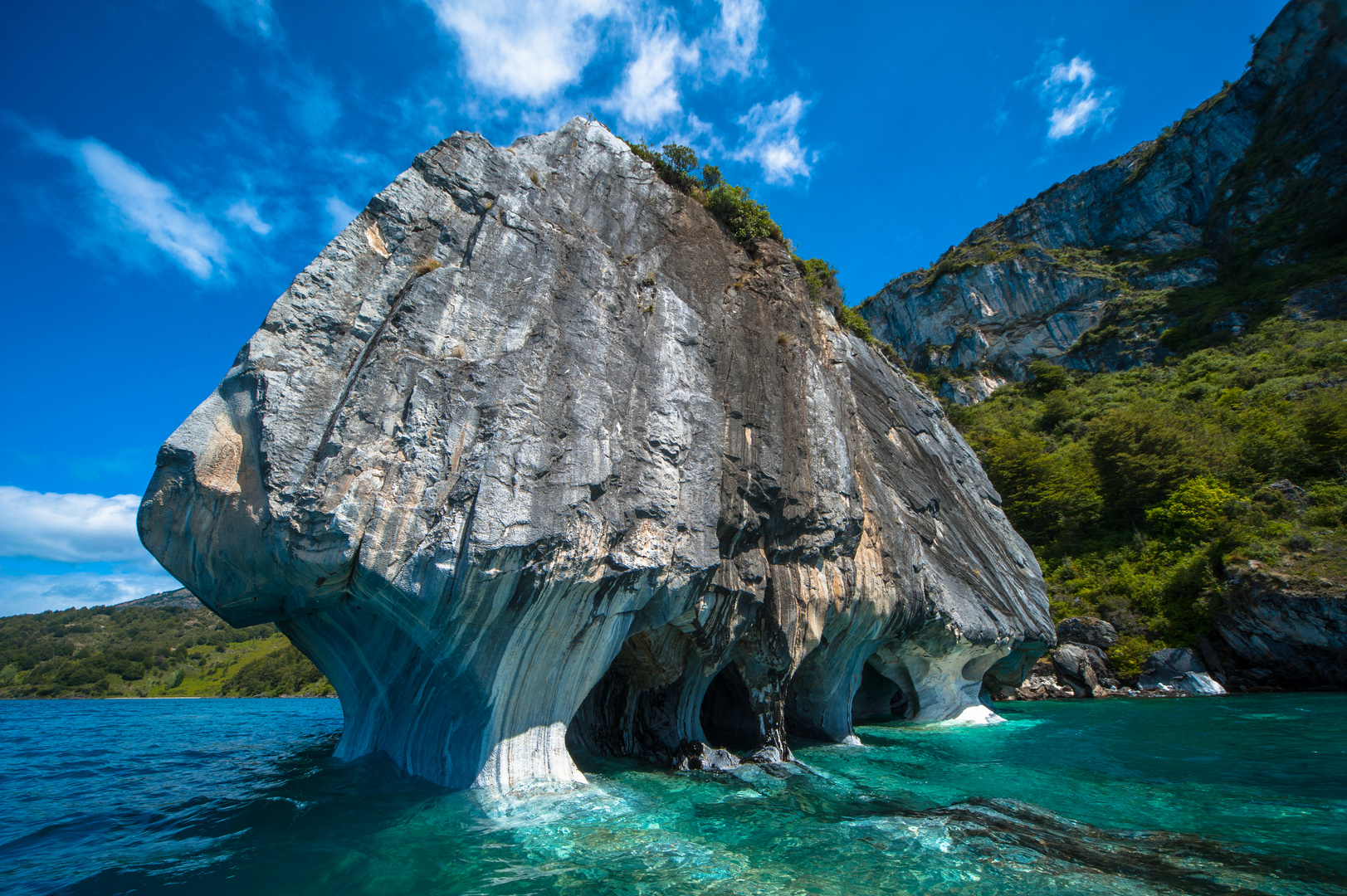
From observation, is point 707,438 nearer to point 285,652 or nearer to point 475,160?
point 475,160

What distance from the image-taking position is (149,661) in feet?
281

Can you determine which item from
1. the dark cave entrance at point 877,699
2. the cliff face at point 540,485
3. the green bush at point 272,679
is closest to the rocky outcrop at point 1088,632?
the dark cave entrance at point 877,699

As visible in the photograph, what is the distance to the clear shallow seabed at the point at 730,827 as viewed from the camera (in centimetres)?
631

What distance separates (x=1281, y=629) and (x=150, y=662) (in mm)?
123398

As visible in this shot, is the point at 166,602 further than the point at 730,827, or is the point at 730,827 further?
the point at 166,602

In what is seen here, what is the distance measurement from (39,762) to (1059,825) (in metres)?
25.2


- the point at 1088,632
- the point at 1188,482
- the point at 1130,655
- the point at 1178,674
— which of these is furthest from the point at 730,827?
the point at 1188,482

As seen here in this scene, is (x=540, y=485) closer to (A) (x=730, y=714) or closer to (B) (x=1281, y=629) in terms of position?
(A) (x=730, y=714)

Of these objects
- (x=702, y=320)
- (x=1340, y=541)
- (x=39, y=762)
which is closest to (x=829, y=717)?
(x=702, y=320)

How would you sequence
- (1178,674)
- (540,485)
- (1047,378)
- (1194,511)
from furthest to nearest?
(1047,378)
(1194,511)
(1178,674)
(540,485)

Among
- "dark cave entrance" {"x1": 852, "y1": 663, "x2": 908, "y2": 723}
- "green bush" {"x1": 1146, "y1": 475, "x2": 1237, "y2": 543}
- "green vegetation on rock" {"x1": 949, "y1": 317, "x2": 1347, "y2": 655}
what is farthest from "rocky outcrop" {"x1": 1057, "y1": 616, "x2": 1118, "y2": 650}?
"dark cave entrance" {"x1": 852, "y1": 663, "x2": 908, "y2": 723}

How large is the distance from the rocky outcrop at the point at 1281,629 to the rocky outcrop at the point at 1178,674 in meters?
Result: 1.37

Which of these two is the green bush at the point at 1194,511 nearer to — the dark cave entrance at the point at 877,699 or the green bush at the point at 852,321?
the dark cave entrance at the point at 877,699

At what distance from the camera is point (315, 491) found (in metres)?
8.17
